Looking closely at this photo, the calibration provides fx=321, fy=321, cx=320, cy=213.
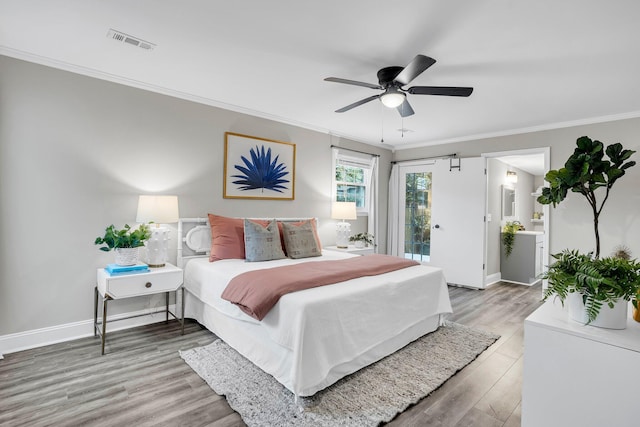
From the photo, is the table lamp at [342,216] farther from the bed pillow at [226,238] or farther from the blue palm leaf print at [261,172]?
the bed pillow at [226,238]

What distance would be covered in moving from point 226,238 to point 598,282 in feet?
10.2

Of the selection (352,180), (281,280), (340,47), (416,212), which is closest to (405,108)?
(340,47)

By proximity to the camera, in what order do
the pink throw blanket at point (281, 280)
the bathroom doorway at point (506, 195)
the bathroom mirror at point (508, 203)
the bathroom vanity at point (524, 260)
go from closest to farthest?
the pink throw blanket at point (281, 280)
the bathroom doorway at point (506, 195)
the bathroom vanity at point (524, 260)
the bathroom mirror at point (508, 203)

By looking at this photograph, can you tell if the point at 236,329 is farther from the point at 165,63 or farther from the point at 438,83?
the point at 438,83

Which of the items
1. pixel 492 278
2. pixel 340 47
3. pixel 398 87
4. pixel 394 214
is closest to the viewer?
pixel 340 47

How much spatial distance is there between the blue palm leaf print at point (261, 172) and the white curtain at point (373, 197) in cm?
191

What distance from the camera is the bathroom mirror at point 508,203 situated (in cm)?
605

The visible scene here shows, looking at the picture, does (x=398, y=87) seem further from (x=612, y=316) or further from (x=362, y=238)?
(x=362, y=238)

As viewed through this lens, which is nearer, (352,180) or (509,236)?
(352,180)

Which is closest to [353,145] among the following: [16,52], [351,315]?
[351,315]

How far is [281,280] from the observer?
7.80 feet

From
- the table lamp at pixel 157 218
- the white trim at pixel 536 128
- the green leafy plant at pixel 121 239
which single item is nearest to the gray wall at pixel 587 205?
the white trim at pixel 536 128

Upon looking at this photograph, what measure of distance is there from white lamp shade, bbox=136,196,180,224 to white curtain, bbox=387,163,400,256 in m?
4.18

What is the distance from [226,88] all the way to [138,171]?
4.14ft
